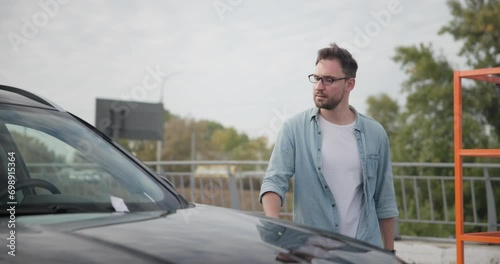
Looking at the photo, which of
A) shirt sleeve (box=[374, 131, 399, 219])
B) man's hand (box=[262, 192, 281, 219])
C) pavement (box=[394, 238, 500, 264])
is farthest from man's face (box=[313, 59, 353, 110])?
pavement (box=[394, 238, 500, 264])

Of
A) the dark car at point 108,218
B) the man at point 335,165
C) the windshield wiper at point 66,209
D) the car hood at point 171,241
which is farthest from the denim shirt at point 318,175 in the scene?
the windshield wiper at point 66,209

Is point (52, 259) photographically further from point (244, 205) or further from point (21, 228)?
point (244, 205)

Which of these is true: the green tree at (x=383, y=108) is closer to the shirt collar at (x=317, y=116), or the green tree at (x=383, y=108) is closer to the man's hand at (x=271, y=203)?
the shirt collar at (x=317, y=116)

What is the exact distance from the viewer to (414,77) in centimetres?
4234

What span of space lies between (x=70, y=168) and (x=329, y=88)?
1.88 metres

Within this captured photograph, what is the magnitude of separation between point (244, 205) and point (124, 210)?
478 inches

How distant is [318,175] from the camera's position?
4500 mm

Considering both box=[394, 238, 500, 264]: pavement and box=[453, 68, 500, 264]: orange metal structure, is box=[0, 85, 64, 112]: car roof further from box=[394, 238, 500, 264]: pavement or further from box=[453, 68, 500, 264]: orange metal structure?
box=[394, 238, 500, 264]: pavement

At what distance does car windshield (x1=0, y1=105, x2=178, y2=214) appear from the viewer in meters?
2.65

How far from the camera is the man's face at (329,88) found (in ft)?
14.9

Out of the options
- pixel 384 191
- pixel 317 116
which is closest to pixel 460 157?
pixel 384 191

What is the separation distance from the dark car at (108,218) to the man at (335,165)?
1408 millimetres

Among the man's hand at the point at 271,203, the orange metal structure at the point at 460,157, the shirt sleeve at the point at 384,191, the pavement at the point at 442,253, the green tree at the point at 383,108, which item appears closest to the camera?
the man's hand at the point at 271,203

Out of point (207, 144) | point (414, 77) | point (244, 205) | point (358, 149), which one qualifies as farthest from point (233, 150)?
point (358, 149)
